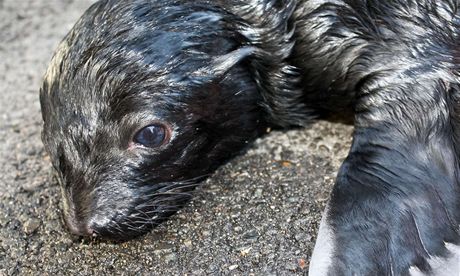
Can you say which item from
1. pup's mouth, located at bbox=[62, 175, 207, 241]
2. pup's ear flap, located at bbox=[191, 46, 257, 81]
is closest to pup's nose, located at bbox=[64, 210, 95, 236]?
pup's mouth, located at bbox=[62, 175, 207, 241]

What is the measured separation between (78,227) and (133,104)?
1.81 feet

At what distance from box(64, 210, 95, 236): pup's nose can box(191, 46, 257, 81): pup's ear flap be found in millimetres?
762

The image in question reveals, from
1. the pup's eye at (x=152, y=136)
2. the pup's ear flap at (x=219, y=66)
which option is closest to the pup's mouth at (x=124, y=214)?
the pup's eye at (x=152, y=136)

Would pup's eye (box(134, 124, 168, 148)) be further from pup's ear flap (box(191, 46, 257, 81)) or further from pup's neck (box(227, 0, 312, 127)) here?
pup's neck (box(227, 0, 312, 127))

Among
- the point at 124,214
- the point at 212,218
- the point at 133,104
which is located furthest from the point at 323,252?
the point at 133,104

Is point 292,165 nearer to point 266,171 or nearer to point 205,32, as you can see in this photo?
point 266,171

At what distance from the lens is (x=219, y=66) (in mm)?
3504

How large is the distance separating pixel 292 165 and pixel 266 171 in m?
0.13

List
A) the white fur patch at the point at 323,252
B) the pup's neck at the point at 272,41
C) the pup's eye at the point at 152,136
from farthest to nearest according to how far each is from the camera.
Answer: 1. the pup's neck at the point at 272,41
2. the pup's eye at the point at 152,136
3. the white fur patch at the point at 323,252

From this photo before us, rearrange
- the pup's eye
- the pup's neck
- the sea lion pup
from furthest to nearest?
the pup's neck → the pup's eye → the sea lion pup

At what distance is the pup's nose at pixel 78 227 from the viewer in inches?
132

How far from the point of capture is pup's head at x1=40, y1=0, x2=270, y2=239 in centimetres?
338

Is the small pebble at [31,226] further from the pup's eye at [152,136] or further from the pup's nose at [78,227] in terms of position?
the pup's eye at [152,136]

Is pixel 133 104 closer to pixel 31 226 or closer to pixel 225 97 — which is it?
pixel 225 97
